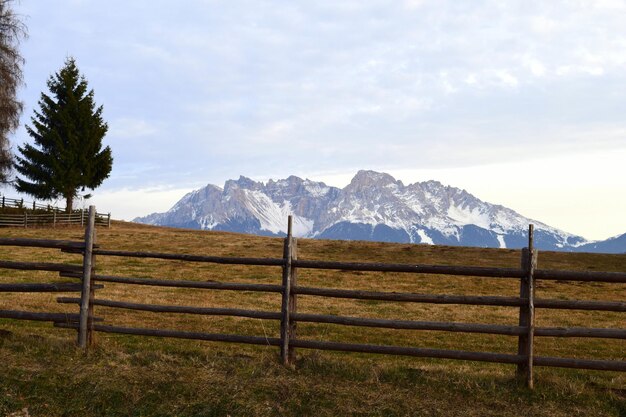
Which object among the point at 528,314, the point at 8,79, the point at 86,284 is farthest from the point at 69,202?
the point at 528,314

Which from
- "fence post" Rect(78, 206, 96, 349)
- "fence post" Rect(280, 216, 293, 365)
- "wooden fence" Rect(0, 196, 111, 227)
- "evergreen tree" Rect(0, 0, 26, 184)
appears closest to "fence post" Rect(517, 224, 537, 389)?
"fence post" Rect(280, 216, 293, 365)

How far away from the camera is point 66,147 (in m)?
45.7

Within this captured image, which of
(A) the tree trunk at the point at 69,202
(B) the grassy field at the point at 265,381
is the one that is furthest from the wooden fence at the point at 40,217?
(B) the grassy field at the point at 265,381

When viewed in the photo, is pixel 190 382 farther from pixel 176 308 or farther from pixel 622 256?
pixel 622 256

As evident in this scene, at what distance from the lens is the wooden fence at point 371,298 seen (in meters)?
8.25

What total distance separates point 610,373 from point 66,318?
986 centimetres

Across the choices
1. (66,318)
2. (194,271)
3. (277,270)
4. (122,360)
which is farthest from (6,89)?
(122,360)

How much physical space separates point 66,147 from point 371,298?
140 ft

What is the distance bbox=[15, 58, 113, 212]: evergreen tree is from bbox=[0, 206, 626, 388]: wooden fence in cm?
3729

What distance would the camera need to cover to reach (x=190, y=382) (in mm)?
7785

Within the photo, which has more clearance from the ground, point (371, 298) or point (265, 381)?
point (371, 298)

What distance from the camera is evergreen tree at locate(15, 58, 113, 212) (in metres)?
45.0

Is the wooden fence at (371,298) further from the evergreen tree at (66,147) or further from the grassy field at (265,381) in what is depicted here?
the evergreen tree at (66,147)

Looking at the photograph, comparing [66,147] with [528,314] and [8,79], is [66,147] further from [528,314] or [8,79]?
[528,314]
